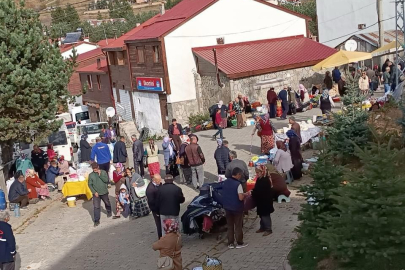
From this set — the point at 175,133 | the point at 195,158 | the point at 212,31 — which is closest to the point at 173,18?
the point at 212,31

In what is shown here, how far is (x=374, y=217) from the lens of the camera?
21.1 ft

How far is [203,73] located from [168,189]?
23022 millimetres

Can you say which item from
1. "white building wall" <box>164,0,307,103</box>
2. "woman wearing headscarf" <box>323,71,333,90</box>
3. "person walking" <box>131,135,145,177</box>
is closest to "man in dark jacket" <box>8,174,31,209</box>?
"person walking" <box>131,135,145,177</box>

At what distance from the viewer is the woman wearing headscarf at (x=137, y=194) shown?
48.8 feet

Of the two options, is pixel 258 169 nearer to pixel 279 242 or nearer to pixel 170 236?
pixel 279 242

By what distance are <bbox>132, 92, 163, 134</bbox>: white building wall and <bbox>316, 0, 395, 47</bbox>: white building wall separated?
20.4m

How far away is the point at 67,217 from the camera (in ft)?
55.9

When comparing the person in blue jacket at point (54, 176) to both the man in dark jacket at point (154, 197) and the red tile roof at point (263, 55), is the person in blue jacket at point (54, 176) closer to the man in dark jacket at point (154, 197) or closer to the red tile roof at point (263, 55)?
the man in dark jacket at point (154, 197)

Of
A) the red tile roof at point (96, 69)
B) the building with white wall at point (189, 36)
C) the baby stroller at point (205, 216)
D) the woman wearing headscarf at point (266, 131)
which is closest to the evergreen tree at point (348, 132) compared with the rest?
the baby stroller at point (205, 216)

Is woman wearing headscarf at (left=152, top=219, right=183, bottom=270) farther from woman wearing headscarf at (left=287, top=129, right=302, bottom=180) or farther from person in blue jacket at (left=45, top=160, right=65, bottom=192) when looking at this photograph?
person in blue jacket at (left=45, top=160, right=65, bottom=192)

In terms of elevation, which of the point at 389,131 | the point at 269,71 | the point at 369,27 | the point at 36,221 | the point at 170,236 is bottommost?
the point at 36,221

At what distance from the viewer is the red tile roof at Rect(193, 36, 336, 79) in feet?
104

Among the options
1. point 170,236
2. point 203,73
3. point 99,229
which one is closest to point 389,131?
point 170,236

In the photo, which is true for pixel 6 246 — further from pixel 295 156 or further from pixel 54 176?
pixel 54 176
